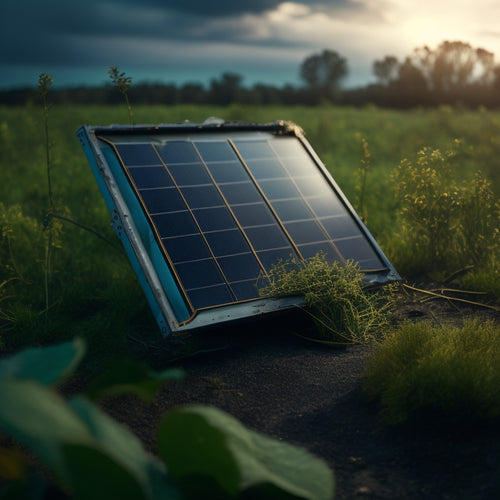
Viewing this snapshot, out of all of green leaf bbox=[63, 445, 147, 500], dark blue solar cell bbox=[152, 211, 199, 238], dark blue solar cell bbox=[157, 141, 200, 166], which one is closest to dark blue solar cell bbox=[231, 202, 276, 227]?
A: dark blue solar cell bbox=[152, 211, 199, 238]

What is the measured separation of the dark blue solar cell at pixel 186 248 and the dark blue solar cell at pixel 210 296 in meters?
0.34

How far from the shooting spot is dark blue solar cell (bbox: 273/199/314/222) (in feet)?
18.3

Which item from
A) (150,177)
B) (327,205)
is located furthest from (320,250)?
(150,177)

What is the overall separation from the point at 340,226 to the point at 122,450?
14.5 feet

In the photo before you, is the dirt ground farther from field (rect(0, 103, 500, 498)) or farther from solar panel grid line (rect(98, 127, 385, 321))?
solar panel grid line (rect(98, 127, 385, 321))

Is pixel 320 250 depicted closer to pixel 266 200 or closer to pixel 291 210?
pixel 291 210

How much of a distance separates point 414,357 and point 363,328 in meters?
1.00

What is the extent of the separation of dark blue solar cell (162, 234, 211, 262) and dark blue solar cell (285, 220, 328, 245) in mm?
967

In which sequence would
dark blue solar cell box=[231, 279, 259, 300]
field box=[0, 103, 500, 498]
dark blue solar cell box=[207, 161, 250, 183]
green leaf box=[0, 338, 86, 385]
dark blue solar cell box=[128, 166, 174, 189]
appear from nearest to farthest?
green leaf box=[0, 338, 86, 385], field box=[0, 103, 500, 498], dark blue solar cell box=[231, 279, 259, 300], dark blue solar cell box=[128, 166, 174, 189], dark blue solar cell box=[207, 161, 250, 183]

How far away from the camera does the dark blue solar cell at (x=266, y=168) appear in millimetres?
5852

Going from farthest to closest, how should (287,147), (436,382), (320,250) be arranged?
(287,147) < (320,250) < (436,382)

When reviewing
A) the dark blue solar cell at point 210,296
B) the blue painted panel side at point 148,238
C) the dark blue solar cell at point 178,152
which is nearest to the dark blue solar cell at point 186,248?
the blue painted panel side at point 148,238

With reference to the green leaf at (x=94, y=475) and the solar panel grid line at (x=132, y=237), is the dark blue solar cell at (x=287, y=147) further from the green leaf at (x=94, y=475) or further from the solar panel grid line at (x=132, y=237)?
the green leaf at (x=94, y=475)

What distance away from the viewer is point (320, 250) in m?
5.33
